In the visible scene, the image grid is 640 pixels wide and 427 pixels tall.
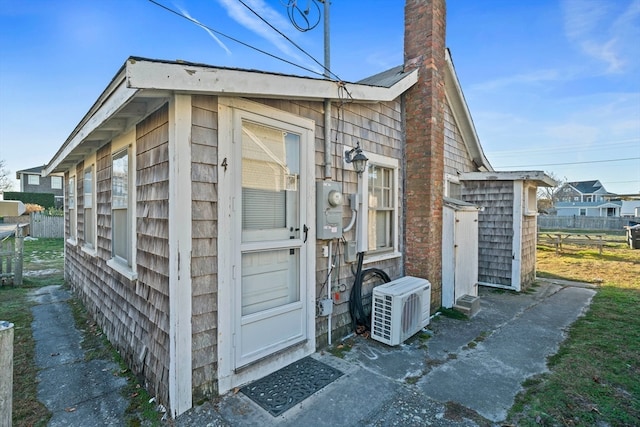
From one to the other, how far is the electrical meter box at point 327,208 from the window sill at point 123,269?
2039mm

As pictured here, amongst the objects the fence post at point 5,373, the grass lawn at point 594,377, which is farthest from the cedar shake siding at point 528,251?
the fence post at point 5,373

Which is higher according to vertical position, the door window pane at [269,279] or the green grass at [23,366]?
the door window pane at [269,279]

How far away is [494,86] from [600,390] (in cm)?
1145

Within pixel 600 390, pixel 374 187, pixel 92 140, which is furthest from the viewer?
pixel 374 187

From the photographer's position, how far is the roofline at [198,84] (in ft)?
6.75

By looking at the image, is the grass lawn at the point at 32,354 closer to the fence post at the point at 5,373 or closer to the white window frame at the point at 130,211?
the fence post at the point at 5,373

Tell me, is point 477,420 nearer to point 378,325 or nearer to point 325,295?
point 378,325

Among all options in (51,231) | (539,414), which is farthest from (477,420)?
(51,231)

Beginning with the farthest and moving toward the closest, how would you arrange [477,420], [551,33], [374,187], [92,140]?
1. [551,33]
2. [374,187]
3. [92,140]
4. [477,420]

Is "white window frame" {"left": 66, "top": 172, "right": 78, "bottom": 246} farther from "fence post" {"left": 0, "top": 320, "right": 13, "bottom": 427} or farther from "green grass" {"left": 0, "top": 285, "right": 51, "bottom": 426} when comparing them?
"fence post" {"left": 0, "top": 320, "right": 13, "bottom": 427}

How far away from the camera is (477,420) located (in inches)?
96.4

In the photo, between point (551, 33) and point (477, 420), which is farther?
point (551, 33)

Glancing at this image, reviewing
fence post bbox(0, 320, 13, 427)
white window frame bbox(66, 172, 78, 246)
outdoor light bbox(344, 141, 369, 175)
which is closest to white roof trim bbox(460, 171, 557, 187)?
outdoor light bbox(344, 141, 369, 175)

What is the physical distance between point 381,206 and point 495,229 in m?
4.05
